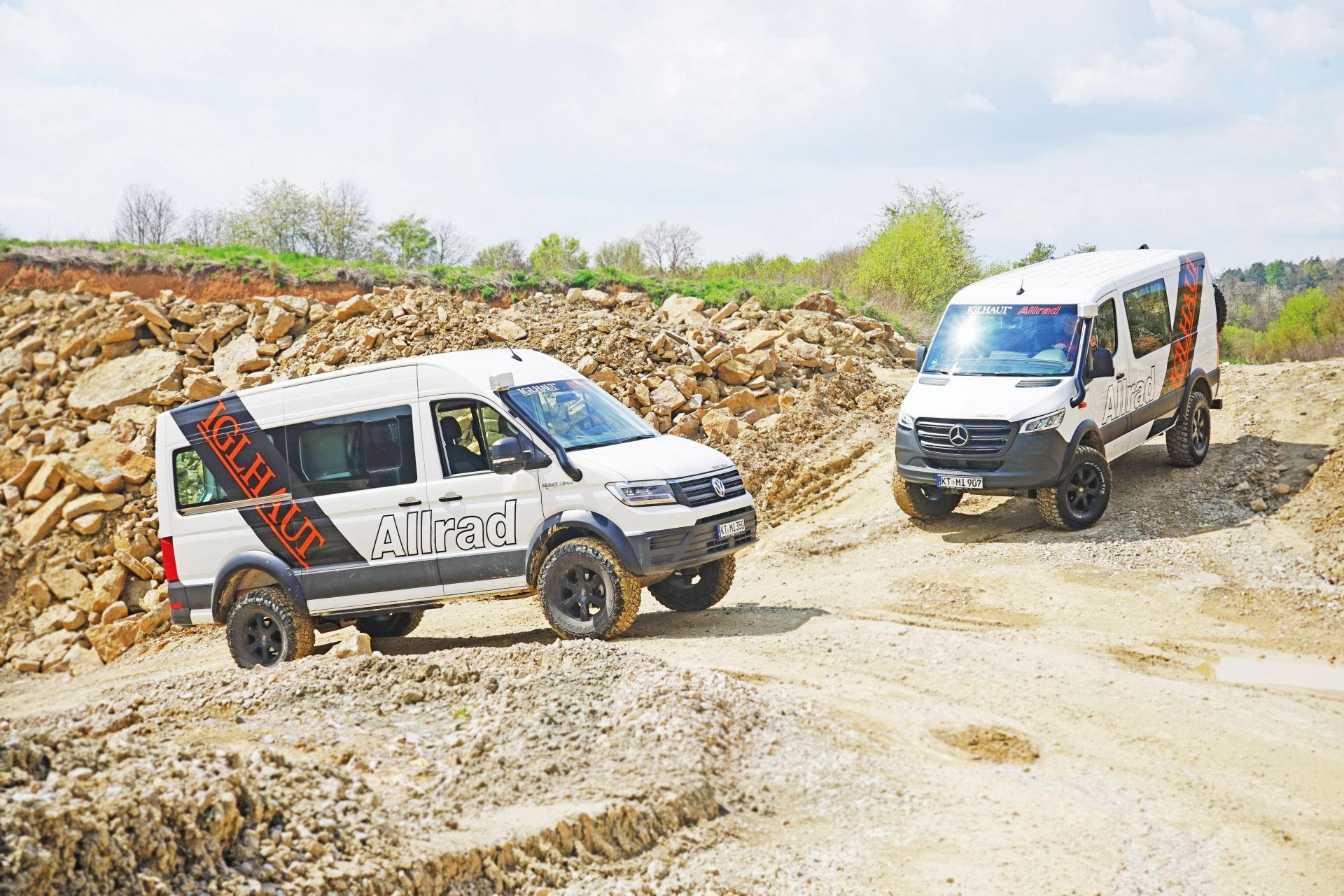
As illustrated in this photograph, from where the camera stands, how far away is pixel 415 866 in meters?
4.94

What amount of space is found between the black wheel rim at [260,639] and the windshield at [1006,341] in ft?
25.8

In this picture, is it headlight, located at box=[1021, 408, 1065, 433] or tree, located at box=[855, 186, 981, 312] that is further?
tree, located at box=[855, 186, 981, 312]

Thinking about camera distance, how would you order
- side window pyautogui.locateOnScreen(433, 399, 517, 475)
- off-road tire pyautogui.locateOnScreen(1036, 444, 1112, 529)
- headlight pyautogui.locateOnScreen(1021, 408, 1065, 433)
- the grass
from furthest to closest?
the grass → off-road tire pyautogui.locateOnScreen(1036, 444, 1112, 529) → headlight pyautogui.locateOnScreen(1021, 408, 1065, 433) → side window pyautogui.locateOnScreen(433, 399, 517, 475)

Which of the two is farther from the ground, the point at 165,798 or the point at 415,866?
the point at 165,798

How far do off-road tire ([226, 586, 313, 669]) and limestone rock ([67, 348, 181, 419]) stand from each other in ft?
42.2

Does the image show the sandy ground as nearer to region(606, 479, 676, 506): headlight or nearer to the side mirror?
region(606, 479, 676, 506): headlight

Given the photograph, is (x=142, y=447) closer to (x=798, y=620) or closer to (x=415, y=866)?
(x=798, y=620)

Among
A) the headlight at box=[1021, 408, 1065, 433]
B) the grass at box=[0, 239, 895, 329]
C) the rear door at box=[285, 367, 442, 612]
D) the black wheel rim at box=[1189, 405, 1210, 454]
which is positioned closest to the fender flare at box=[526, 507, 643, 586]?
the rear door at box=[285, 367, 442, 612]

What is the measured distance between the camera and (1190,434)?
1480cm

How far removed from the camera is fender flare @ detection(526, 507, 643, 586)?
365 inches

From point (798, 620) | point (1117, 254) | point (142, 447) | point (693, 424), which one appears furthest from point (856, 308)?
point (798, 620)

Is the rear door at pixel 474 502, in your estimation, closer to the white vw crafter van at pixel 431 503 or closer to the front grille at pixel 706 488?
the white vw crafter van at pixel 431 503

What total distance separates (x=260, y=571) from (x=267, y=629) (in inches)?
21.5

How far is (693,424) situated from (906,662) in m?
10.2
